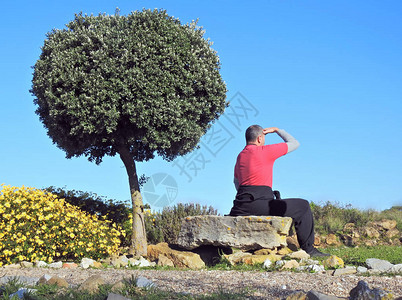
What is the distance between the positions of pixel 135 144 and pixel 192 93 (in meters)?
2.03

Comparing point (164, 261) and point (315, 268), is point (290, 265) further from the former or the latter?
point (164, 261)

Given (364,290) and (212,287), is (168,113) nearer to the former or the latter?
(212,287)

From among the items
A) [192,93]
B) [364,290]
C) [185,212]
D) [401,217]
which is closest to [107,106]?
[192,93]

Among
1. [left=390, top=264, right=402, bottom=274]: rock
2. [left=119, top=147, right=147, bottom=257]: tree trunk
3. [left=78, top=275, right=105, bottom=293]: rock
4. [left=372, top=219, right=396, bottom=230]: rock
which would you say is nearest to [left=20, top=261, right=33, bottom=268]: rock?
[left=119, top=147, right=147, bottom=257]: tree trunk

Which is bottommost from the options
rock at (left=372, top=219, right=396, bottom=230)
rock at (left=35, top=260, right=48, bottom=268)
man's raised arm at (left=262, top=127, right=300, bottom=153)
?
rock at (left=35, top=260, right=48, bottom=268)

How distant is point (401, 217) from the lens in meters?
17.1

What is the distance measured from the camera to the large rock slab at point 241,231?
27.3 feet

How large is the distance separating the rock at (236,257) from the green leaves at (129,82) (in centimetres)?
340

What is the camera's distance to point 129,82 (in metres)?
10.1

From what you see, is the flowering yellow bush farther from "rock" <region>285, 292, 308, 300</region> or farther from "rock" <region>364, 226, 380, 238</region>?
"rock" <region>364, 226, 380, 238</region>

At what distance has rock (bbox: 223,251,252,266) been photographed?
26.2 ft

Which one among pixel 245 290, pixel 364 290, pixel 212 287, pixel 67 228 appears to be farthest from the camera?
pixel 67 228

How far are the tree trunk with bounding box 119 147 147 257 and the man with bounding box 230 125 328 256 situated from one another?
3.40 m

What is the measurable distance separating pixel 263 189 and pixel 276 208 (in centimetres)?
48
